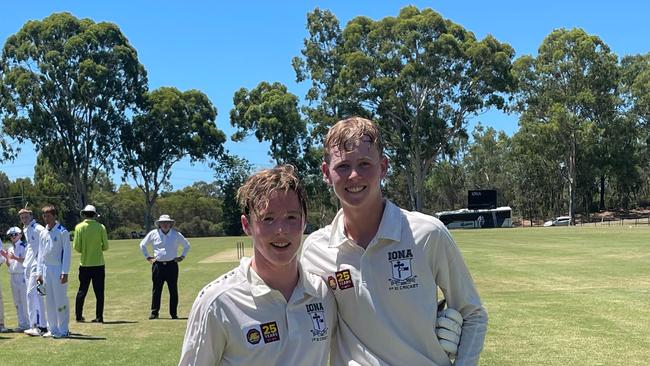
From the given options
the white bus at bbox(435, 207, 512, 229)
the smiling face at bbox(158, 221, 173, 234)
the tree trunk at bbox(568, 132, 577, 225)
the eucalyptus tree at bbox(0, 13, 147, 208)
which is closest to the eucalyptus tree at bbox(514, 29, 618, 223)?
the tree trunk at bbox(568, 132, 577, 225)

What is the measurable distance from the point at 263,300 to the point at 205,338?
0.30 m

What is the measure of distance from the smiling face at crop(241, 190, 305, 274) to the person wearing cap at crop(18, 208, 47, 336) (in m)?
11.1

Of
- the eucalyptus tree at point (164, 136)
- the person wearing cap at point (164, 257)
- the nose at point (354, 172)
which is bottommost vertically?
the person wearing cap at point (164, 257)

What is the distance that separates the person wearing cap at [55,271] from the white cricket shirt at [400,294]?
33.6ft

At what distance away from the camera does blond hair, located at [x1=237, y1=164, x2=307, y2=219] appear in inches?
115

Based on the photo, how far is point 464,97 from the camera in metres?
65.0

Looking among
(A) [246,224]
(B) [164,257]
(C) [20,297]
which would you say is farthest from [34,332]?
(A) [246,224]

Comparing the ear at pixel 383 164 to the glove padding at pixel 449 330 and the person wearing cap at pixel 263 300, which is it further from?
the glove padding at pixel 449 330

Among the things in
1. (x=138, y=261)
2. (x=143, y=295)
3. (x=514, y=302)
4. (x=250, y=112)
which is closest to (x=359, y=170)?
(x=514, y=302)

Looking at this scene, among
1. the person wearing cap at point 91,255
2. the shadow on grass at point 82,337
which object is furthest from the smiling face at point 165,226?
the shadow on grass at point 82,337

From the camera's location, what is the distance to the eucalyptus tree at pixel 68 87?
62625mm

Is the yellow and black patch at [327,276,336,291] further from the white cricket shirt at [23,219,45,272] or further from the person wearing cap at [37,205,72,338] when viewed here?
the white cricket shirt at [23,219,45,272]

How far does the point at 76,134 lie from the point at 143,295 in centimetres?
5018

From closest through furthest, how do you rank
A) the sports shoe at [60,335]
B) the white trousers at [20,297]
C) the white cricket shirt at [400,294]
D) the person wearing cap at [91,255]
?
the white cricket shirt at [400,294] < the sports shoe at [60,335] < the white trousers at [20,297] < the person wearing cap at [91,255]
